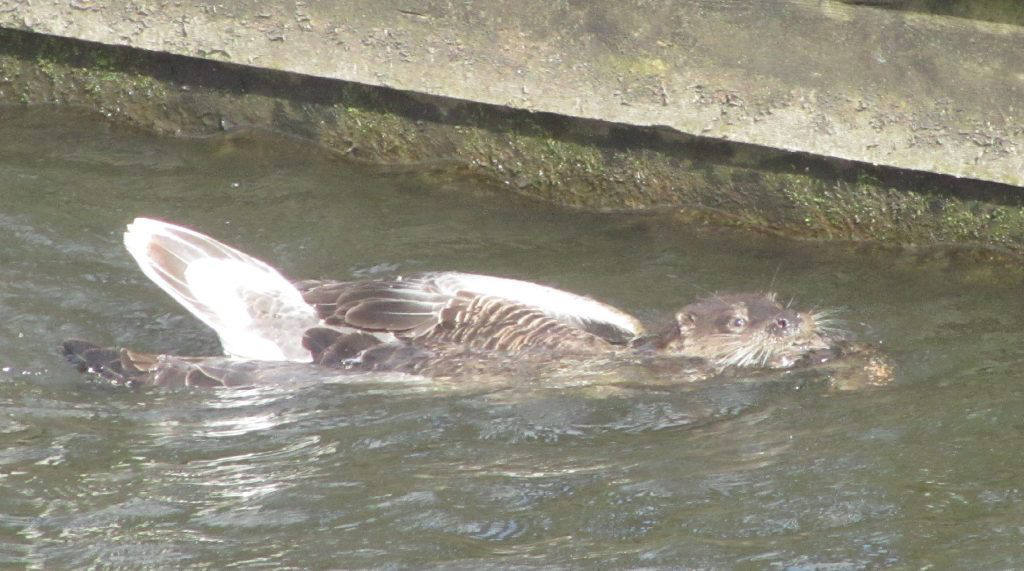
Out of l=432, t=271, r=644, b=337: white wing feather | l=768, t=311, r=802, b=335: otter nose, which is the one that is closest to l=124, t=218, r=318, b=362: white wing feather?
l=432, t=271, r=644, b=337: white wing feather

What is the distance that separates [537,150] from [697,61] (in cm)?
106

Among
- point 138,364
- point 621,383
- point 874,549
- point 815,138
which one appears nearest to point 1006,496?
point 874,549

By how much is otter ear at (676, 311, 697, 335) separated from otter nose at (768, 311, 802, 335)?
0.31m

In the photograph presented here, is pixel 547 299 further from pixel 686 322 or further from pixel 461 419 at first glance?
pixel 461 419

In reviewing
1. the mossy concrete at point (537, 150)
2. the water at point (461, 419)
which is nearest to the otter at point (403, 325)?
the water at point (461, 419)

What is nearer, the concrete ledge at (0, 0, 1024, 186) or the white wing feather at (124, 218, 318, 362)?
the white wing feather at (124, 218, 318, 362)

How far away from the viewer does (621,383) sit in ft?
18.1

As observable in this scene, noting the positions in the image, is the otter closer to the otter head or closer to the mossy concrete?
the otter head

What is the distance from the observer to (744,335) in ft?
18.5

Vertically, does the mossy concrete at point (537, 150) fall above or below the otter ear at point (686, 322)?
above

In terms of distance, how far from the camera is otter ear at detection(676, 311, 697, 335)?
5.70 metres

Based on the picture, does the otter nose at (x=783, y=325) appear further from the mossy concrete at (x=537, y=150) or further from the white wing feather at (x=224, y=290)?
the white wing feather at (x=224, y=290)

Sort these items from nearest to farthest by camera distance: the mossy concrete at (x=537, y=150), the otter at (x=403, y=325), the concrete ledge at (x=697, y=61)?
the otter at (x=403, y=325)
the concrete ledge at (x=697, y=61)
the mossy concrete at (x=537, y=150)

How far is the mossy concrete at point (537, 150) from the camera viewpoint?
6734 mm
